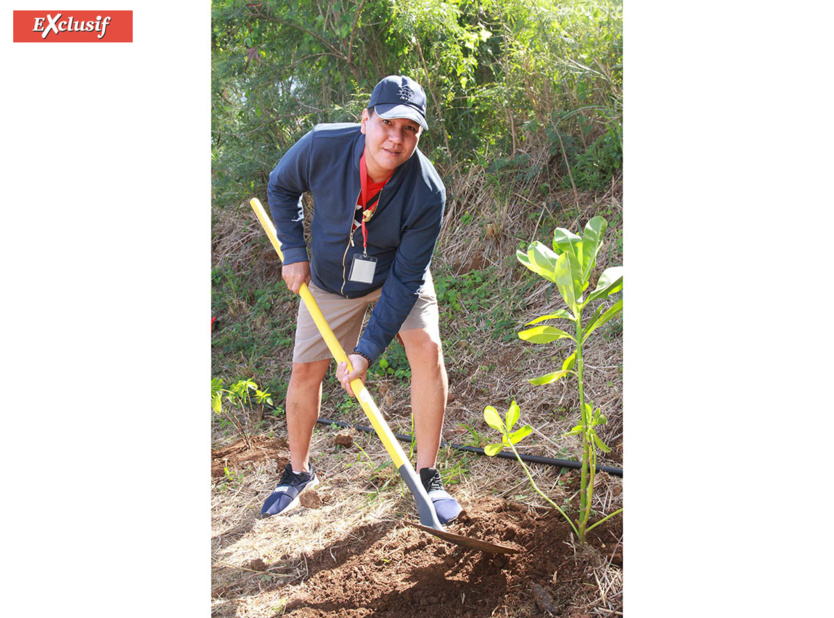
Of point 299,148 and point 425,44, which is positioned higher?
point 425,44

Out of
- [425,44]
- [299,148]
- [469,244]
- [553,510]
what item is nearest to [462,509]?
[553,510]

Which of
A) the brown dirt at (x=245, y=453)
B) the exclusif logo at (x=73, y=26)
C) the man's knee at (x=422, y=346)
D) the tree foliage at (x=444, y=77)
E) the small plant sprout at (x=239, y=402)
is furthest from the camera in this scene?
the tree foliage at (x=444, y=77)

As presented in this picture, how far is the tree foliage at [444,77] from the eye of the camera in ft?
10.8

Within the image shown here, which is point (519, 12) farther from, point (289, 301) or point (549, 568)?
point (549, 568)

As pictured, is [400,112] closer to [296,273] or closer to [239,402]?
[296,273]

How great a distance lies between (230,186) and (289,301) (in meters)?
0.76

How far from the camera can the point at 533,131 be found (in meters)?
3.62

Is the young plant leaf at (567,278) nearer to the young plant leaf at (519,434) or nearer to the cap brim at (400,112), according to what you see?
the young plant leaf at (519,434)

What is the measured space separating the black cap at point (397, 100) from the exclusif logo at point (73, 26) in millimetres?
664

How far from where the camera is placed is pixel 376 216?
204 centimetres

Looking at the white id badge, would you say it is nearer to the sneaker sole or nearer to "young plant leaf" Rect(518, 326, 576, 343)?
"young plant leaf" Rect(518, 326, 576, 343)

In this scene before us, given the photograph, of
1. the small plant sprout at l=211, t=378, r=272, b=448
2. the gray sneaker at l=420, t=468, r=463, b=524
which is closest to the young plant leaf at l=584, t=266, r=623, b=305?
the gray sneaker at l=420, t=468, r=463, b=524

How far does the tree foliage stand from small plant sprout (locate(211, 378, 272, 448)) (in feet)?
4.37

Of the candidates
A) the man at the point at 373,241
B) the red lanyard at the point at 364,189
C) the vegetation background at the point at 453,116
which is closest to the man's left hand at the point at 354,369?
the man at the point at 373,241
